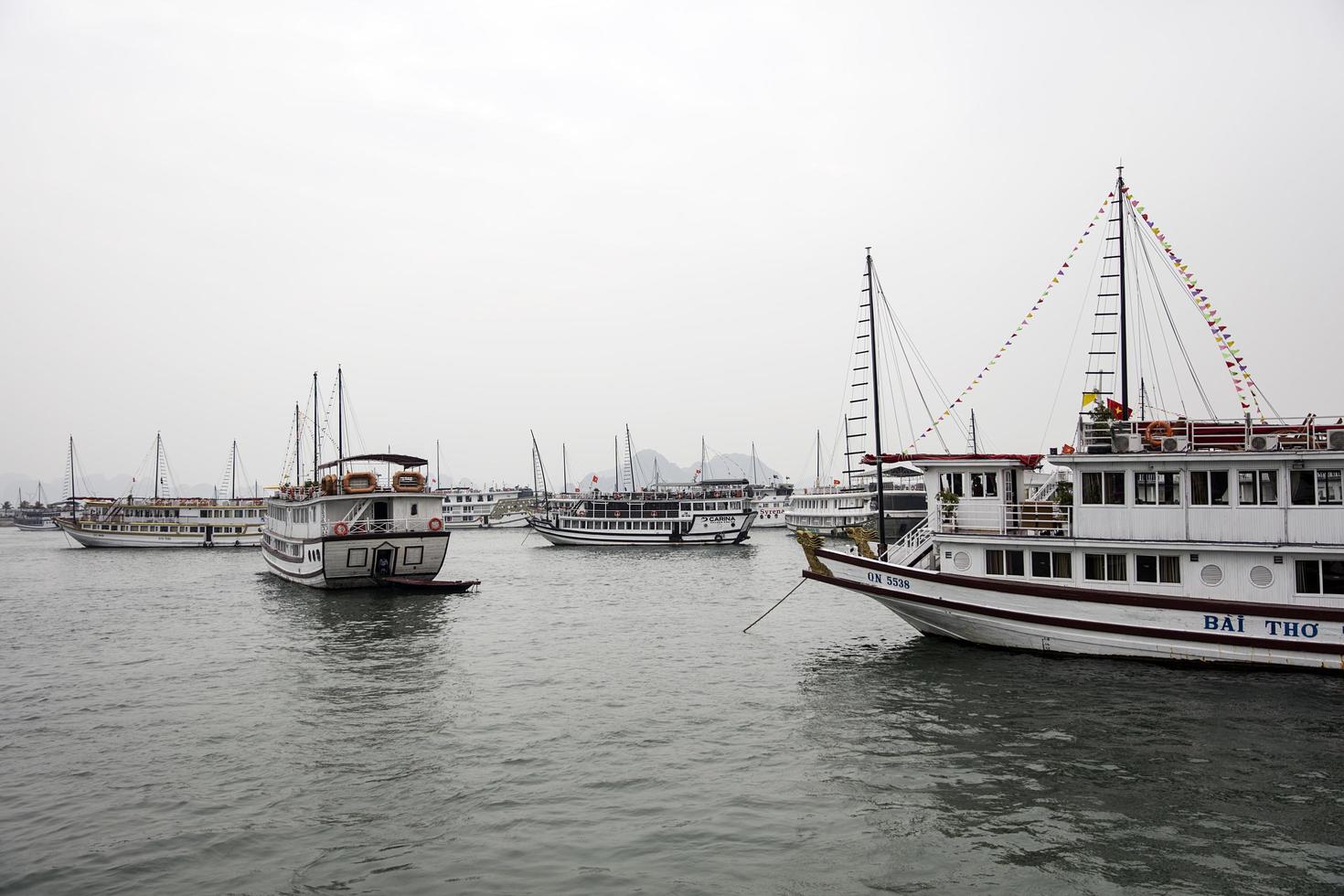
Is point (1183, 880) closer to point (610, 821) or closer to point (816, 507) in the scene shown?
point (610, 821)

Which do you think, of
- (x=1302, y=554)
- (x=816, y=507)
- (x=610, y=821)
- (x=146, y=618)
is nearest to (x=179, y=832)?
(x=610, y=821)

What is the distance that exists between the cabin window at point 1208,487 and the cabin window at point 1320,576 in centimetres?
234

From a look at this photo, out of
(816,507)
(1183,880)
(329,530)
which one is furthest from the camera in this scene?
(816,507)

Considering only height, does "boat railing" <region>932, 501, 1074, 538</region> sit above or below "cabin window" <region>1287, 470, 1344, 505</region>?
below

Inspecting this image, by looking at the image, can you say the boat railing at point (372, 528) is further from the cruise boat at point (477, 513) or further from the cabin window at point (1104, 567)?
the cruise boat at point (477, 513)

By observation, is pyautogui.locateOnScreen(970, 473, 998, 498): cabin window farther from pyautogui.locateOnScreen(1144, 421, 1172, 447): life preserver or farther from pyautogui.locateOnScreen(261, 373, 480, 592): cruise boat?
pyautogui.locateOnScreen(261, 373, 480, 592): cruise boat

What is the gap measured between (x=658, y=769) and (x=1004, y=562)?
1366cm

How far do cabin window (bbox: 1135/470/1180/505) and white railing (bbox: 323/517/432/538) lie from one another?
→ 3445 centimetres

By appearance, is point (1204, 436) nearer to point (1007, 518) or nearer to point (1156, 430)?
point (1156, 430)

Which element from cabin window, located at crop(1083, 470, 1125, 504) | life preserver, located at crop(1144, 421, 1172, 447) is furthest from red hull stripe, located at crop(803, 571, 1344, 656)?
life preserver, located at crop(1144, 421, 1172, 447)

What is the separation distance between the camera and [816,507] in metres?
114

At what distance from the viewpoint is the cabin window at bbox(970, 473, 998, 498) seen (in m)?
25.8

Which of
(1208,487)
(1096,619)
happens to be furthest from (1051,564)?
(1208,487)

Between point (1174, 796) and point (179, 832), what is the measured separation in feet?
54.8
